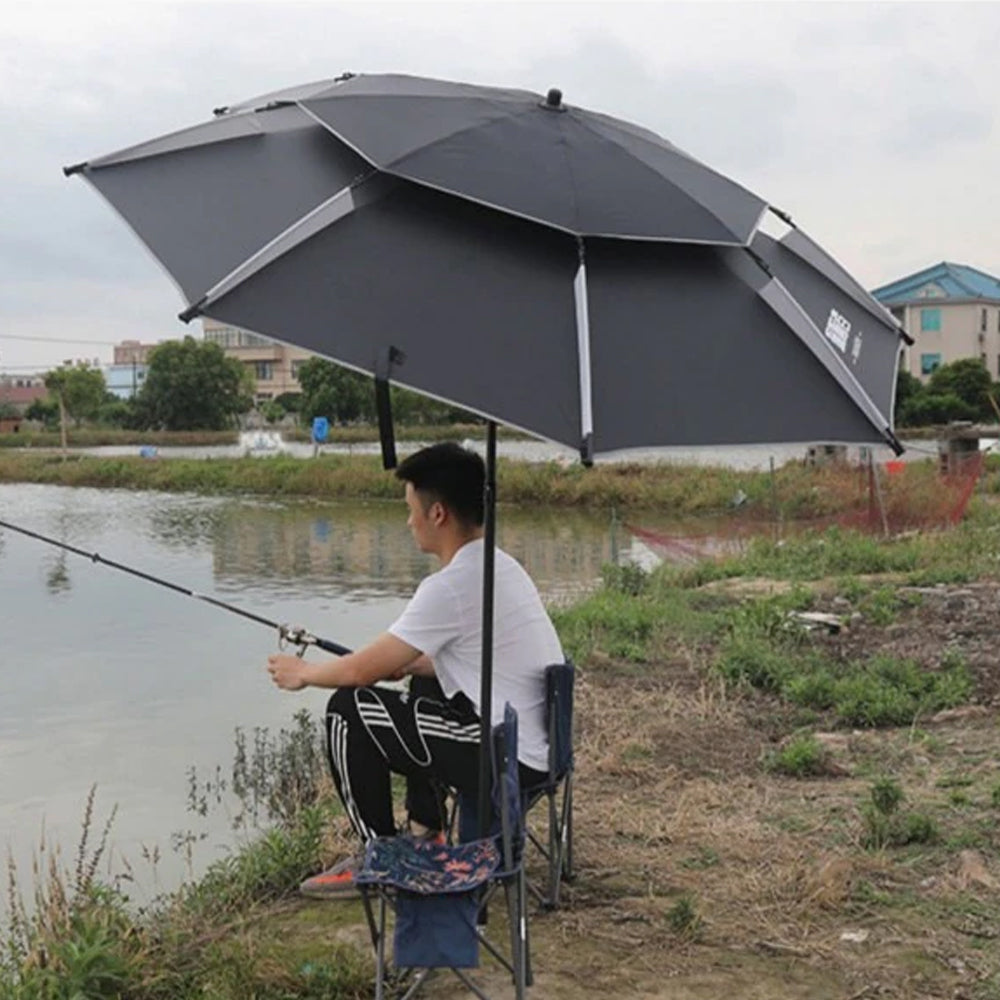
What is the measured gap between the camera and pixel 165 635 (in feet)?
31.2

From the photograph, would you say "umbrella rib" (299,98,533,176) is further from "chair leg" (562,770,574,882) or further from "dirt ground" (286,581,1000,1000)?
"dirt ground" (286,581,1000,1000)

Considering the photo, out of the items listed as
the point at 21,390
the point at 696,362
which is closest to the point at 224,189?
the point at 696,362

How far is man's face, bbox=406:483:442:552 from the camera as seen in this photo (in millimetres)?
2627

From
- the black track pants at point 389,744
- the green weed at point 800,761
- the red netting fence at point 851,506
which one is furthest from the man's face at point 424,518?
the red netting fence at point 851,506

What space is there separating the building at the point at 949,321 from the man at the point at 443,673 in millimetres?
49420

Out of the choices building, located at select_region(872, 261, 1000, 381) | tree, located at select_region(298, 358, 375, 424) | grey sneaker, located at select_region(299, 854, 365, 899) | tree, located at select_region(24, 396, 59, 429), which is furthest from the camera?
tree, located at select_region(24, 396, 59, 429)

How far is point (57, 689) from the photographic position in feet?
25.4

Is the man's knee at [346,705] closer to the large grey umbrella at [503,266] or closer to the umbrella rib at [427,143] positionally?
the large grey umbrella at [503,266]

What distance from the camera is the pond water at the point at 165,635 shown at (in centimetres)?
539

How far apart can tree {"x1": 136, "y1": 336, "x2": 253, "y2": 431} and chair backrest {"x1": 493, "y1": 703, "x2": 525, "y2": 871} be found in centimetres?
4204

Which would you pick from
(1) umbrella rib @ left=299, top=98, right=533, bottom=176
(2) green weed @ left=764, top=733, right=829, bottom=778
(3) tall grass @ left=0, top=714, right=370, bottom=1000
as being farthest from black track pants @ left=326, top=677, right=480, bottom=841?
(2) green weed @ left=764, top=733, right=829, bottom=778

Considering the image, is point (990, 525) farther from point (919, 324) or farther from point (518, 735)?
point (919, 324)

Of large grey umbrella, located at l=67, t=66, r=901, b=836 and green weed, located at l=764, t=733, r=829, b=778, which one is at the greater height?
large grey umbrella, located at l=67, t=66, r=901, b=836

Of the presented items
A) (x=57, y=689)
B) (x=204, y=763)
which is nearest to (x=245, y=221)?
(x=204, y=763)
